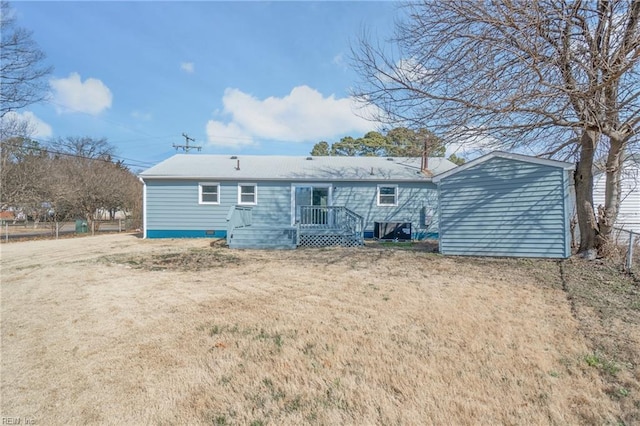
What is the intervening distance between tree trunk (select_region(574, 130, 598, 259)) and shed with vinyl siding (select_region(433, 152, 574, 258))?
9.9 inches

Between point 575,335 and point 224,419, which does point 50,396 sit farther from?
point 575,335

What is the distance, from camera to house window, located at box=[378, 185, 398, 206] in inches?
520

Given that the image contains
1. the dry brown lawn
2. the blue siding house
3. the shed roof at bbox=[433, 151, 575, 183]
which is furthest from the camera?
the blue siding house

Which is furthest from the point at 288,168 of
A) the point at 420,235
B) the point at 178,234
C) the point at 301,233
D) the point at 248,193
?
the point at 420,235

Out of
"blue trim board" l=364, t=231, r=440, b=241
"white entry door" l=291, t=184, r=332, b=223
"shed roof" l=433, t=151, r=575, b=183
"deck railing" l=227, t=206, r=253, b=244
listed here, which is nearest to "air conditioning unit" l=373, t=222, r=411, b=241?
"blue trim board" l=364, t=231, r=440, b=241

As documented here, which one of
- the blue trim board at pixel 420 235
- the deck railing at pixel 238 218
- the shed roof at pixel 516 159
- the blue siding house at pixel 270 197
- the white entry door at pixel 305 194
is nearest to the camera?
the shed roof at pixel 516 159

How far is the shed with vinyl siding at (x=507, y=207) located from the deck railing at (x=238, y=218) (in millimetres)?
6555

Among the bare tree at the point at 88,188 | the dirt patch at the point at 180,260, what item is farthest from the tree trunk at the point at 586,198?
the bare tree at the point at 88,188

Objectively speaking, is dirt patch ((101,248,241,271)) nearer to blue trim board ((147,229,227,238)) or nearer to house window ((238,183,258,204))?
blue trim board ((147,229,227,238))

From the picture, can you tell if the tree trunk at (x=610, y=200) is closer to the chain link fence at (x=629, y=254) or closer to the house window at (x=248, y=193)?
the chain link fence at (x=629, y=254)

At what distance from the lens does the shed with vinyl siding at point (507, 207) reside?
7.93 meters

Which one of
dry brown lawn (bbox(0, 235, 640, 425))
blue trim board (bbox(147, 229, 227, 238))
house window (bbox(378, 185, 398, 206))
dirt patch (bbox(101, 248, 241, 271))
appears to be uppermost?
house window (bbox(378, 185, 398, 206))

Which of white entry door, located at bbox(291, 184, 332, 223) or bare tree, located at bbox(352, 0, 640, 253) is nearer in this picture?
bare tree, located at bbox(352, 0, 640, 253)

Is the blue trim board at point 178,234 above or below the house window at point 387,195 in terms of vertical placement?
below
